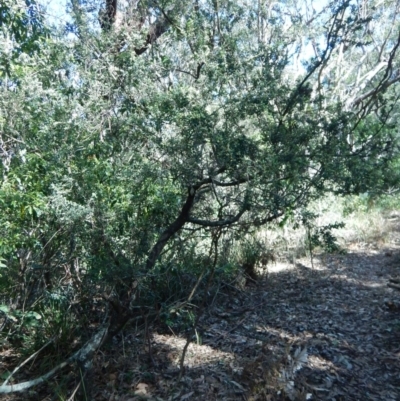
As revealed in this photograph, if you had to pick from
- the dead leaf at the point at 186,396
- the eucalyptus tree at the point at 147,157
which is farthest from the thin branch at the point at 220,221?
the dead leaf at the point at 186,396

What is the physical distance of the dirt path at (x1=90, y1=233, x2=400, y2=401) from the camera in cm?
392

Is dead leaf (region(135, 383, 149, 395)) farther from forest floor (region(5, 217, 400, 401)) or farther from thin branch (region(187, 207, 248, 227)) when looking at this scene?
thin branch (region(187, 207, 248, 227))

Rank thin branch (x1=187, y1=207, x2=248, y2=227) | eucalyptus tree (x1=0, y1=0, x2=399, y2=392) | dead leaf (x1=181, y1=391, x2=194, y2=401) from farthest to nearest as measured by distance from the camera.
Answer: thin branch (x1=187, y1=207, x2=248, y2=227) < eucalyptus tree (x1=0, y1=0, x2=399, y2=392) < dead leaf (x1=181, y1=391, x2=194, y2=401)

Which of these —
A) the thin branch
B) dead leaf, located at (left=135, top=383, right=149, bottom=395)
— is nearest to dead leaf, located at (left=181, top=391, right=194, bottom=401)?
dead leaf, located at (left=135, top=383, right=149, bottom=395)

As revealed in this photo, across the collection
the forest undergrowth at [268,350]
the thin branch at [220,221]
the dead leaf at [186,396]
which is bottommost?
the dead leaf at [186,396]

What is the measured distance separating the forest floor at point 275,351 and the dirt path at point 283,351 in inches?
0.4

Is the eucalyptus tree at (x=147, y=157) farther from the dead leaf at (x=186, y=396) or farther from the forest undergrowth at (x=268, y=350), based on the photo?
the dead leaf at (x=186, y=396)

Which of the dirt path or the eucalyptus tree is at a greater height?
the eucalyptus tree

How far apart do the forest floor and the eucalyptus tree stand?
1.62 ft

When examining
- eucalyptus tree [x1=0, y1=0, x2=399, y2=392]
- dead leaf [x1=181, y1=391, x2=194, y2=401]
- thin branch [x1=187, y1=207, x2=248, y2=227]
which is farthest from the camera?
thin branch [x1=187, y1=207, x2=248, y2=227]

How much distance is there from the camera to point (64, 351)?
14.7 feet

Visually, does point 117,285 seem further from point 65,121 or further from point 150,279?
point 65,121

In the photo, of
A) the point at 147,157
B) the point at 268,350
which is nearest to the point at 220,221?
the point at 147,157

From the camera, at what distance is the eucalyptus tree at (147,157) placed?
13.7ft
